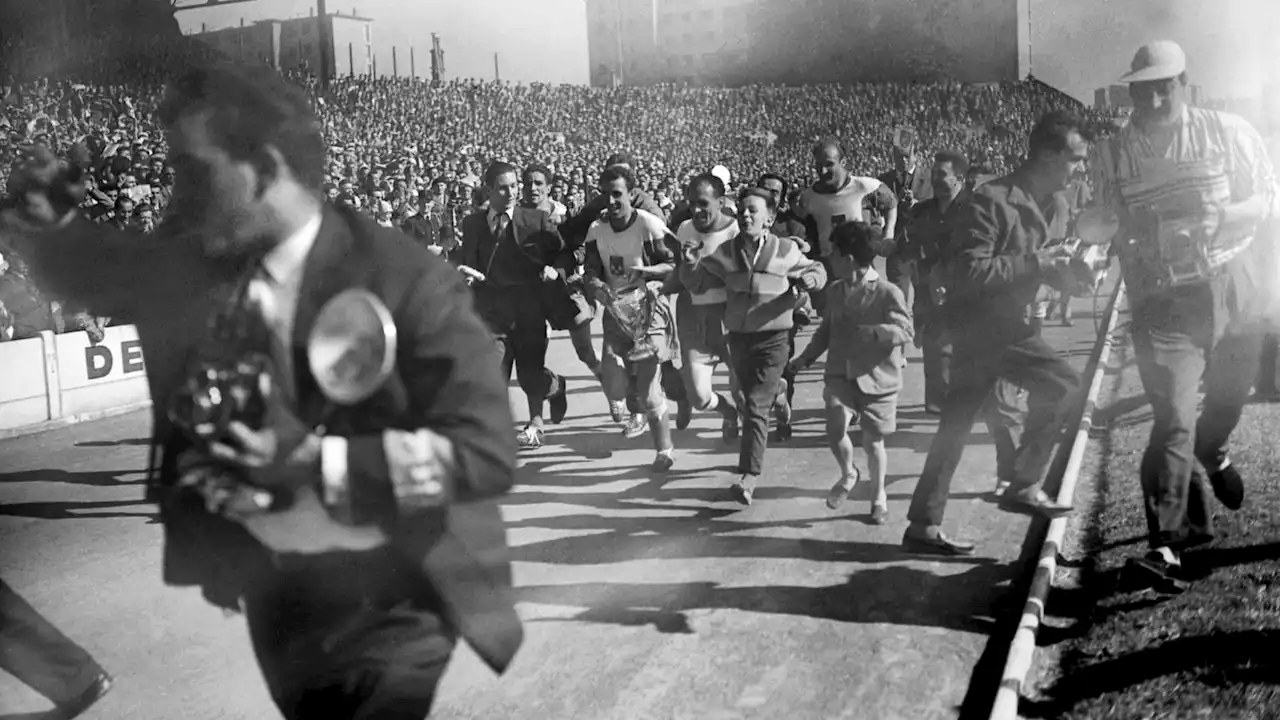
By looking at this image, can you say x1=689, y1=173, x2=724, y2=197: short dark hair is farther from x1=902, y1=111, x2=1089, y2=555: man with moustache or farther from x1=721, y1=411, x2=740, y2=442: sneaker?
x1=902, y1=111, x2=1089, y2=555: man with moustache

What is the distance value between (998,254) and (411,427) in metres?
3.89

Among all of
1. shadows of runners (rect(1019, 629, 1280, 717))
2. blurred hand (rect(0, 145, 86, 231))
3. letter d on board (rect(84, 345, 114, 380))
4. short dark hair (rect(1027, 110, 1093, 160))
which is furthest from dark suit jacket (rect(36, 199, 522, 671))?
letter d on board (rect(84, 345, 114, 380))

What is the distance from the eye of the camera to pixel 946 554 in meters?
5.14

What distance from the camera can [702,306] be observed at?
22.8ft

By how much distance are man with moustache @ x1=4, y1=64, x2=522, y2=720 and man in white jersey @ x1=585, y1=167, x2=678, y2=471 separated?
202 inches

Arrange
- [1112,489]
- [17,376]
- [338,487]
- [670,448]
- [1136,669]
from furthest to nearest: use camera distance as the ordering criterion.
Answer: [17,376], [670,448], [1112,489], [1136,669], [338,487]

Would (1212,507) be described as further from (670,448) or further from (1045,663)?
(670,448)

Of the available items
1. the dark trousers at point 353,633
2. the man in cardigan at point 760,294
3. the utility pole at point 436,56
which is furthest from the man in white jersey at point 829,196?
the dark trousers at point 353,633

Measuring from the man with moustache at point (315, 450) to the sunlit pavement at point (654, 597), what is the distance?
1908 millimetres

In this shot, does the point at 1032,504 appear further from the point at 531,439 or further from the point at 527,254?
the point at 531,439

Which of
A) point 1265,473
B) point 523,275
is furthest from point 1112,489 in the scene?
point 523,275

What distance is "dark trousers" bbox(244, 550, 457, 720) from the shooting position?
172 cm

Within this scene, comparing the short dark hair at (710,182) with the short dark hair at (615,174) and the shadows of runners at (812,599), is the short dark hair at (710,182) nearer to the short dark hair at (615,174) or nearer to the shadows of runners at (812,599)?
the short dark hair at (615,174)

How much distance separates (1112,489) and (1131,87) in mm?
2520
